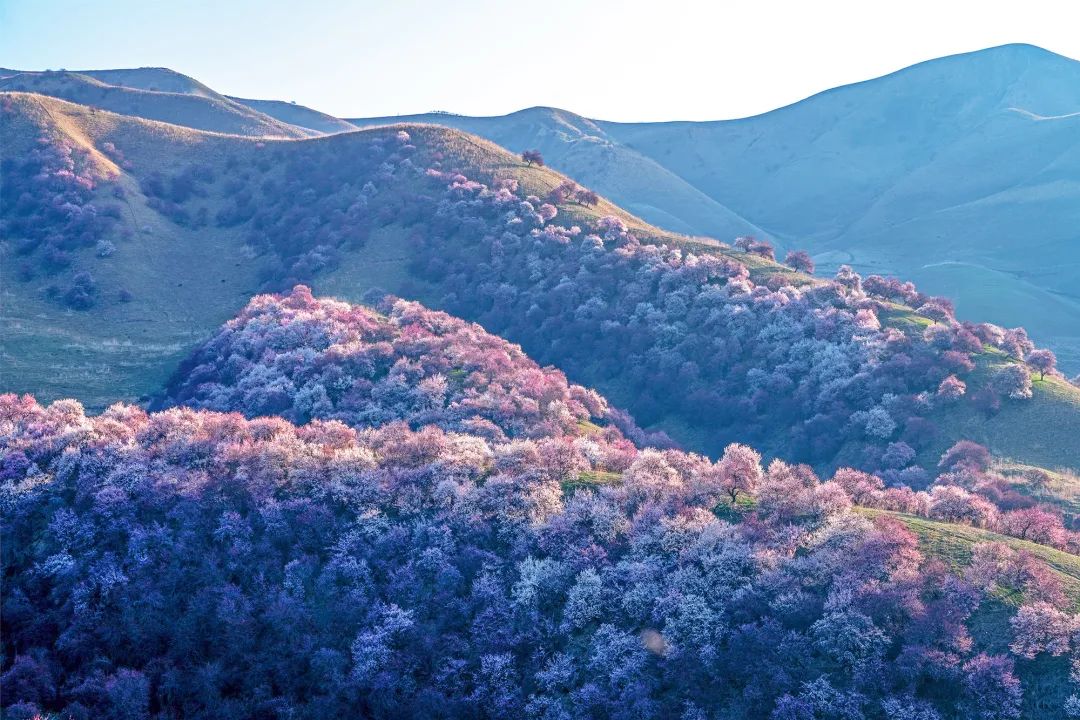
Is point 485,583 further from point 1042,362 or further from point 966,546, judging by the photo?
point 1042,362

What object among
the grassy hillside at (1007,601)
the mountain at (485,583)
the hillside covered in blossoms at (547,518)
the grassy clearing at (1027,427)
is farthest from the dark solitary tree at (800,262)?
the grassy hillside at (1007,601)

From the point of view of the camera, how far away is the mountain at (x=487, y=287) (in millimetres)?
60469

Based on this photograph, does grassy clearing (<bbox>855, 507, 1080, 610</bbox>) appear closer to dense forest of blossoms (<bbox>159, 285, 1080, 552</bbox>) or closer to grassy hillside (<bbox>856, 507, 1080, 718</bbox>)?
grassy hillside (<bbox>856, 507, 1080, 718</bbox>)

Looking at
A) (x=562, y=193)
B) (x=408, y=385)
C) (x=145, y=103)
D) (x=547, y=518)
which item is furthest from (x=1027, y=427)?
(x=145, y=103)

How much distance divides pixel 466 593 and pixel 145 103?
174928 mm

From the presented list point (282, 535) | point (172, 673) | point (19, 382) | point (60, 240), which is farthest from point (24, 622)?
point (60, 240)

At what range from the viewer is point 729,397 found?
68.6m

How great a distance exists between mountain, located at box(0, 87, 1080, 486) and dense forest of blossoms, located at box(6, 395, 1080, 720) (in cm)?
2548

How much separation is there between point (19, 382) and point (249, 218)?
49130 mm

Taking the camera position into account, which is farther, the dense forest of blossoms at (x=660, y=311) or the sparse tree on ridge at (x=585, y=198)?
the sparse tree on ridge at (x=585, y=198)

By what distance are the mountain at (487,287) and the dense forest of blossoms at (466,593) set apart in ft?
83.6

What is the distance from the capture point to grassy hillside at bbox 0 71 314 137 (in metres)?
163

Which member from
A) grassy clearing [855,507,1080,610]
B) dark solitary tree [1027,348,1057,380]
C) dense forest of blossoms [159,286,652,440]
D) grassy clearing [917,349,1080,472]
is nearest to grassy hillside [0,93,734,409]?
dense forest of blossoms [159,286,652,440]

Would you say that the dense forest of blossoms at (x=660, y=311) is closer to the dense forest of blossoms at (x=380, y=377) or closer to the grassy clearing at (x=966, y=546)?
the dense forest of blossoms at (x=380, y=377)
